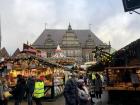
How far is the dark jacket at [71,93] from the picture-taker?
51.1ft

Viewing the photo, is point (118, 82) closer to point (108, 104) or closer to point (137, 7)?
point (108, 104)

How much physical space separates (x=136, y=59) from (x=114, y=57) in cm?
162

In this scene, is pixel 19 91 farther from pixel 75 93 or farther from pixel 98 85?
pixel 75 93

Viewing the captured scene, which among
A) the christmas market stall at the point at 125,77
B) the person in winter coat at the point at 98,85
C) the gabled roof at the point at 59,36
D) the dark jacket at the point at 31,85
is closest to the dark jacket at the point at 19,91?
the dark jacket at the point at 31,85

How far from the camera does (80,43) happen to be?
5074 inches

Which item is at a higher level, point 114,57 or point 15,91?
point 114,57

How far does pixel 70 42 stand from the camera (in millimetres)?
128375

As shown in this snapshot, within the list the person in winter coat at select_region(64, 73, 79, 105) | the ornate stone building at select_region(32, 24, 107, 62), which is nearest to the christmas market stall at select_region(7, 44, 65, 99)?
the person in winter coat at select_region(64, 73, 79, 105)

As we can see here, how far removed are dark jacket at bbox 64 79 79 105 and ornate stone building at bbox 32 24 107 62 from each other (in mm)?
105995

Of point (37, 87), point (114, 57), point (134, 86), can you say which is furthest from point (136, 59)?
point (37, 87)

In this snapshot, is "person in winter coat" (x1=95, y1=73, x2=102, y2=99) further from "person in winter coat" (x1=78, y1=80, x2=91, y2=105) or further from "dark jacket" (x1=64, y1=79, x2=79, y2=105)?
"dark jacket" (x1=64, y1=79, x2=79, y2=105)

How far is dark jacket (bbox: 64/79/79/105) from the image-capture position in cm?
1558

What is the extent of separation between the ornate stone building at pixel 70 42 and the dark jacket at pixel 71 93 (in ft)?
348

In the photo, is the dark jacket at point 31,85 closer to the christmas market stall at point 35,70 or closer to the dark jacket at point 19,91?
the dark jacket at point 19,91
